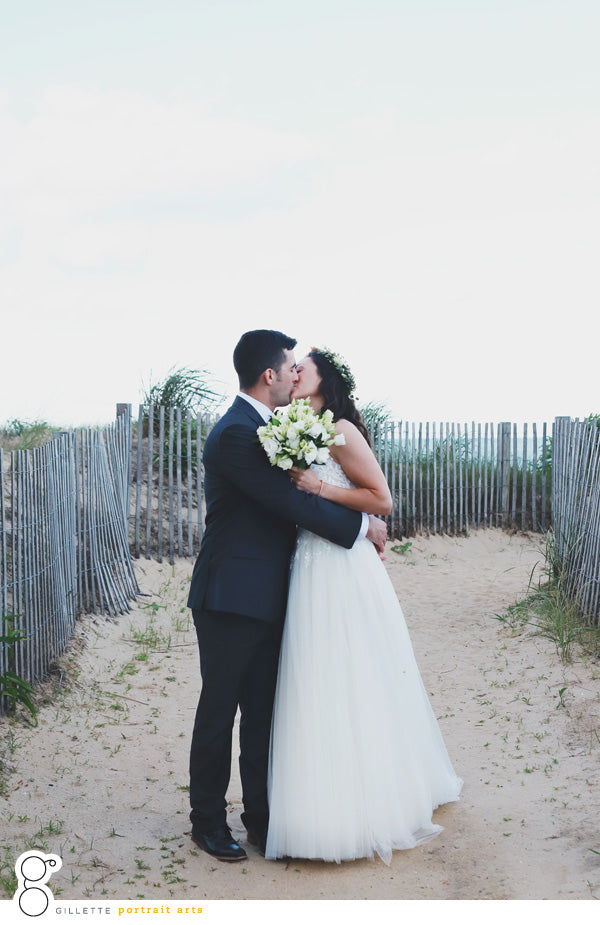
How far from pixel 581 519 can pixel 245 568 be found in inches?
206

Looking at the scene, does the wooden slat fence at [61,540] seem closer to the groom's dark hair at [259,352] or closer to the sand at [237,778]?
the sand at [237,778]

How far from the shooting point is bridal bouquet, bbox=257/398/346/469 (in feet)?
12.0

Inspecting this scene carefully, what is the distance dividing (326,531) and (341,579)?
9.5 inches

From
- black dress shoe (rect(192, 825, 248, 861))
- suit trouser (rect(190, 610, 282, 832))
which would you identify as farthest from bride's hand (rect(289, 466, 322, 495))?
black dress shoe (rect(192, 825, 248, 861))

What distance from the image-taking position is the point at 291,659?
Result: 3941 millimetres

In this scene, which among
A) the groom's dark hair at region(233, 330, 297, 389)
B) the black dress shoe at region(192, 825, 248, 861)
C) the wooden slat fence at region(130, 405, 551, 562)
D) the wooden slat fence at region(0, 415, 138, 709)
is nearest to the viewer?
the groom's dark hair at region(233, 330, 297, 389)

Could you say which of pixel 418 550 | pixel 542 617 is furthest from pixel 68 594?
pixel 418 550

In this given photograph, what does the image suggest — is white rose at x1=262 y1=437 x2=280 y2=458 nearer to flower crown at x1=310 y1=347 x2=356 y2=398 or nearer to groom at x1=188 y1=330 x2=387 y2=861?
groom at x1=188 y1=330 x2=387 y2=861

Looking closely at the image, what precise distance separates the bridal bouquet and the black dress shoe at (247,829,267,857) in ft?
5.54

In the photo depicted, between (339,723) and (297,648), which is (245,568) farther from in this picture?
(339,723)

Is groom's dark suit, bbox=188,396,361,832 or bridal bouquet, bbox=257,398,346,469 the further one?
groom's dark suit, bbox=188,396,361,832

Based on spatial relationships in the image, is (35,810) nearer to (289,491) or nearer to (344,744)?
(344,744)

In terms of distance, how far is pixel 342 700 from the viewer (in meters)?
3.90

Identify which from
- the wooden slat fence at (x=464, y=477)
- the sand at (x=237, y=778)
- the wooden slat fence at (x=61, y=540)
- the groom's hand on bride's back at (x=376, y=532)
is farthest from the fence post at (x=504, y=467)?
the groom's hand on bride's back at (x=376, y=532)
